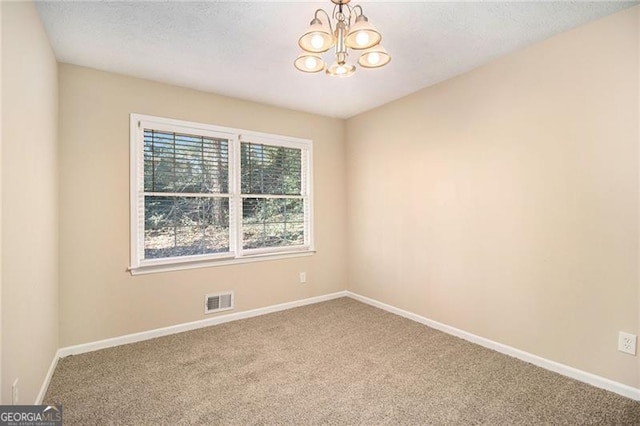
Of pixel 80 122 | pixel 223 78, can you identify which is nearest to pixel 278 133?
pixel 223 78

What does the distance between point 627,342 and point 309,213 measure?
3.10m

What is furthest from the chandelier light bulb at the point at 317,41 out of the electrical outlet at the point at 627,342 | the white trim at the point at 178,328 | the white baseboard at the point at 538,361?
the white trim at the point at 178,328

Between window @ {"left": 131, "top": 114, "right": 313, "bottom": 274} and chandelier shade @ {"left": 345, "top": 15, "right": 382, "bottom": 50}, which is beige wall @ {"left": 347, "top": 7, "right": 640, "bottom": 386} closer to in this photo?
window @ {"left": 131, "top": 114, "right": 313, "bottom": 274}

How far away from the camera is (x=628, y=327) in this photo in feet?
6.70

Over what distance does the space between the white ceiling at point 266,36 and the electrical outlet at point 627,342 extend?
6.88 feet

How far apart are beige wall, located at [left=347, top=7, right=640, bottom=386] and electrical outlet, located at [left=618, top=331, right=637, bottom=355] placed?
0.04 m

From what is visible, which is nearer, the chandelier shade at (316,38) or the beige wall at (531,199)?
the chandelier shade at (316,38)

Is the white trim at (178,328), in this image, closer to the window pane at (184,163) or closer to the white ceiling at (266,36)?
the window pane at (184,163)

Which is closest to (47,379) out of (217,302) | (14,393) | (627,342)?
(14,393)

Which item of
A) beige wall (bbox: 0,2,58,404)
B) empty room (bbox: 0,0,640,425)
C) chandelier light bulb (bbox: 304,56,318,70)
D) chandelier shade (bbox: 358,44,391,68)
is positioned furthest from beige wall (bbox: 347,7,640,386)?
beige wall (bbox: 0,2,58,404)

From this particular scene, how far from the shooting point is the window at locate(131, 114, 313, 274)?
3.07 m

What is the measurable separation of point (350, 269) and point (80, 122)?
3403 millimetres

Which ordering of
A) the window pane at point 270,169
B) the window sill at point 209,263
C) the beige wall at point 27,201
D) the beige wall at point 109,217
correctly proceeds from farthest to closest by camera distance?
1. the window pane at point 270,169
2. the window sill at point 209,263
3. the beige wall at point 109,217
4. the beige wall at point 27,201

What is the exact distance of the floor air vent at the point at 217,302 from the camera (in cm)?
336
